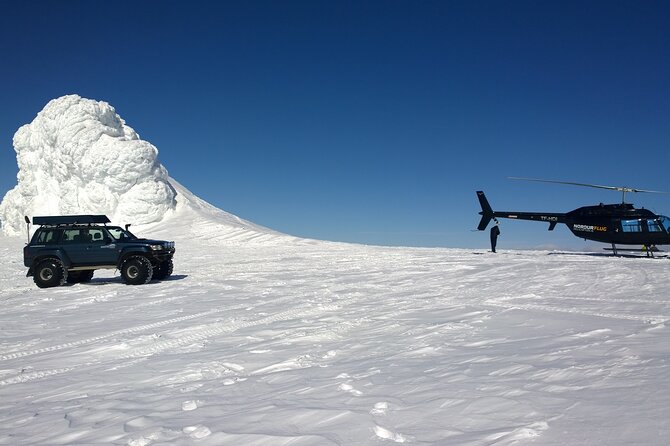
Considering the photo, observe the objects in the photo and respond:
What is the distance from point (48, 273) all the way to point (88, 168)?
143 ft

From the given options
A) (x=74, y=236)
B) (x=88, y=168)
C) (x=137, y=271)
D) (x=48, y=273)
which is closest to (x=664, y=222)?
(x=137, y=271)

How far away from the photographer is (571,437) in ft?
10.3

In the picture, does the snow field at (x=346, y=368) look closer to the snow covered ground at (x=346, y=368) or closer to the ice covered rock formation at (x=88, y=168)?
the snow covered ground at (x=346, y=368)

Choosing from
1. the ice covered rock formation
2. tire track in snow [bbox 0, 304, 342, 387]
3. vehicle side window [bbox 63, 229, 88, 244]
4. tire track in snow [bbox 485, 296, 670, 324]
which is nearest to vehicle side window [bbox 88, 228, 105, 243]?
vehicle side window [bbox 63, 229, 88, 244]

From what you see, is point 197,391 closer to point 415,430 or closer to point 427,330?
point 415,430

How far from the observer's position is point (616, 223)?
2233 centimetres

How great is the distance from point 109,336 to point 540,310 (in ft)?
25.0

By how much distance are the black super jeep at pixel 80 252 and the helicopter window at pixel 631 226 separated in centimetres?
2091

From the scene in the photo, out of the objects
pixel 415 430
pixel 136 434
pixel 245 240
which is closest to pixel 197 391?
pixel 136 434

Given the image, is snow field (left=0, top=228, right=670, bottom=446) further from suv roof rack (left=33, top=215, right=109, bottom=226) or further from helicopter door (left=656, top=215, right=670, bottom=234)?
helicopter door (left=656, top=215, right=670, bottom=234)

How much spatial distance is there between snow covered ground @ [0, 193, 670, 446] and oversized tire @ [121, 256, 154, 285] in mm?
2948

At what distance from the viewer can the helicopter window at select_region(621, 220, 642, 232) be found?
21859mm

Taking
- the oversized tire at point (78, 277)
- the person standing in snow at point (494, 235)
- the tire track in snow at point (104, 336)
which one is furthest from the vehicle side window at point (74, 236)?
the person standing in snow at point (494, 235)

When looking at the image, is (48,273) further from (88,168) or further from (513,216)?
(88,168)
